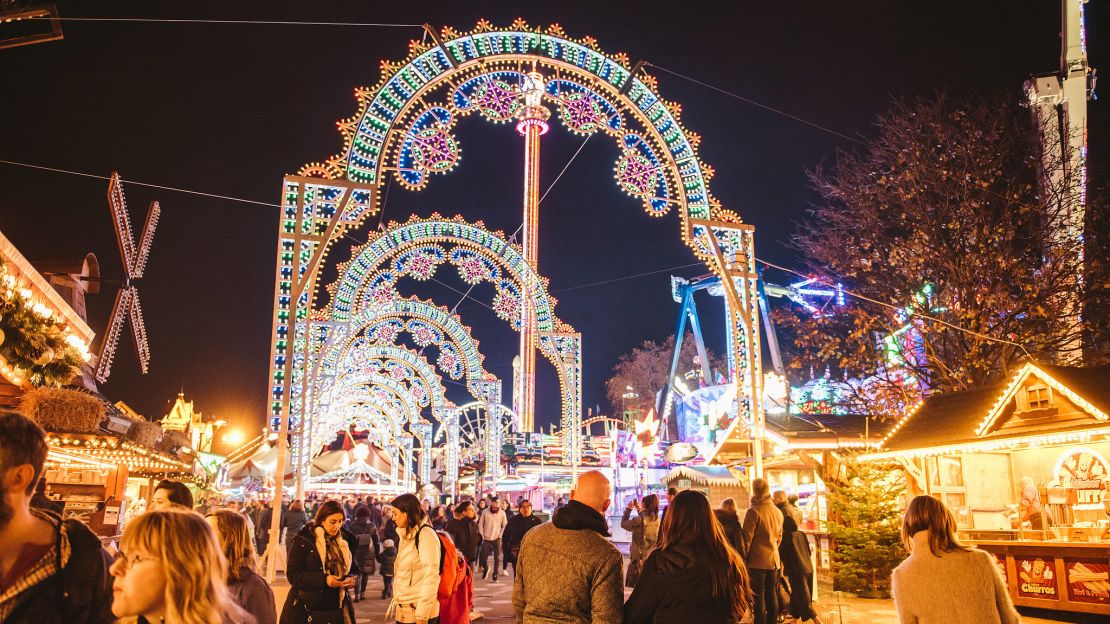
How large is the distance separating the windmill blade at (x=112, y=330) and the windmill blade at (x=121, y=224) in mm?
803

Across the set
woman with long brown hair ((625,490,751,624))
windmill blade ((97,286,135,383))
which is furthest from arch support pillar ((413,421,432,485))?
woman with long brown hair ((625,490,751,624))

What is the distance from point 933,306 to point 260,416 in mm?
40303

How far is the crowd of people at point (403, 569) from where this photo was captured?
2.52 metres

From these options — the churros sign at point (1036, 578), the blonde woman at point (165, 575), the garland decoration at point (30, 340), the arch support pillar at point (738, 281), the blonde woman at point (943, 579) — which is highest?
the arch support pillar at point (738, 281)

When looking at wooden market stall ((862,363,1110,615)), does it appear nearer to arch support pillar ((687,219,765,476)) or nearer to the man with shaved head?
arch support pillar ((687,219,765,476))

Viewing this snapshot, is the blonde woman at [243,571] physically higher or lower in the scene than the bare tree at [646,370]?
lower

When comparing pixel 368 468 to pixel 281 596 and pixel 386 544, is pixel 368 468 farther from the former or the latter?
pixel 281 596

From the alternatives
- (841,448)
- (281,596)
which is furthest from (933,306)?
(281,596)

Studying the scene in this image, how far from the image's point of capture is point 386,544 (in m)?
13.9

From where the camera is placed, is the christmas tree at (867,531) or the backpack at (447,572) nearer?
the backpack at (447,572)

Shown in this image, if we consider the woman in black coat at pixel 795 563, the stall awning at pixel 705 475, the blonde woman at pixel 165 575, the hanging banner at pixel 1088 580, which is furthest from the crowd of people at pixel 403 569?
the stall awning at pixel 705 475

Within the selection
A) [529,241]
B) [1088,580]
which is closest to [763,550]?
[1088,580]

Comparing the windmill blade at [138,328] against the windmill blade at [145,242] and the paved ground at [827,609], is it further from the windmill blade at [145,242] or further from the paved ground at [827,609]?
the paved ground at [827,609]

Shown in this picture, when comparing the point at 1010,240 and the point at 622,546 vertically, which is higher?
the point at 1010,240
